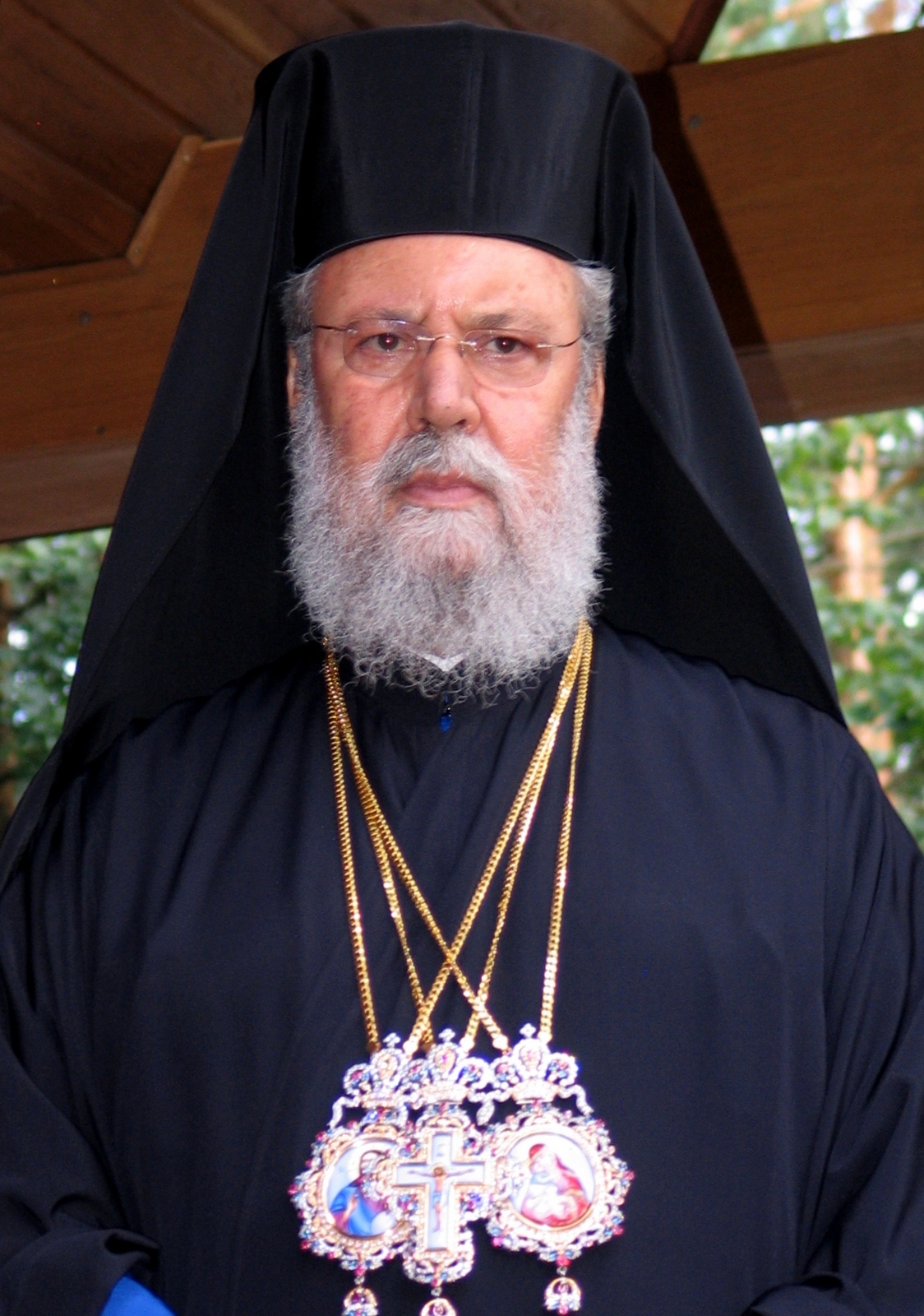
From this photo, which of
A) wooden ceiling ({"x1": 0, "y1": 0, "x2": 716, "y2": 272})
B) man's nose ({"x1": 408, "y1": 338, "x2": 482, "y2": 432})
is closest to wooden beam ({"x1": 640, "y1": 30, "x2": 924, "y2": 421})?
wooden ceiling ({"x1": 0, "y1": 0, "x2": 716, "y2": 272})

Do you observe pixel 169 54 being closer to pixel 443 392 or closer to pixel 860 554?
pixel 443 392

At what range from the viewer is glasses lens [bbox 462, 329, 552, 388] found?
9.70 feet

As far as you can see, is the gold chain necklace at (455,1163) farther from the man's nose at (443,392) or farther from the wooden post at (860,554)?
the wooden post at (860,554)

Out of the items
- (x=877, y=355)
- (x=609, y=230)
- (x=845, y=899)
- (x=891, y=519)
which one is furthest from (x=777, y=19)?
(x=845, y=899)

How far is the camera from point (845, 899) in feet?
8.80

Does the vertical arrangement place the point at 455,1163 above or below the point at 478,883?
below

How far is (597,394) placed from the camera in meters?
3.20

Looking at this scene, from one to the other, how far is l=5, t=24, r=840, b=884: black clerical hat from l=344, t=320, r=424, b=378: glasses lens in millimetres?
158

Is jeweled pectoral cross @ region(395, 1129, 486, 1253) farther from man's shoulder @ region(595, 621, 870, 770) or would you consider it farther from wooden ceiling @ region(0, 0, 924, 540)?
wooden ceiling @ region(0, 0, 924, 540)

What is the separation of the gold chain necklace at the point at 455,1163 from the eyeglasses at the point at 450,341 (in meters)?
0.96

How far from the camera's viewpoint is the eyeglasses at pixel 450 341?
2.95 metres

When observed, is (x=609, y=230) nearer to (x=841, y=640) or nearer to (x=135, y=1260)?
(x=135, y=1260)

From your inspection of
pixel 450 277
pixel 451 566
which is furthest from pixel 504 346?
pixel 451 566

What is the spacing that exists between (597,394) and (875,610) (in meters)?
6.69
